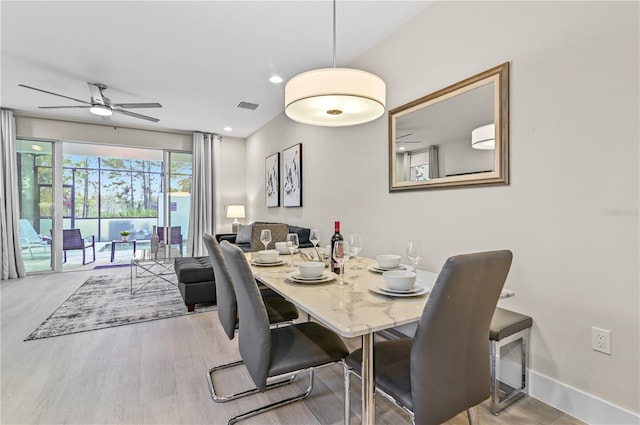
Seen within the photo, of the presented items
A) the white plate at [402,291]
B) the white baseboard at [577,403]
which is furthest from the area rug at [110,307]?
the white baseboard at [577,403]

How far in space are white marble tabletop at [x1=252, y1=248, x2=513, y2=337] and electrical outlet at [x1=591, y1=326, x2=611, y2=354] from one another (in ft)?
1.65

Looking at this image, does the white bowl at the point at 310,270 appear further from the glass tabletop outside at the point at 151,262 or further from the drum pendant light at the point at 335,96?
the glass tabletop outside at the point at 151,262

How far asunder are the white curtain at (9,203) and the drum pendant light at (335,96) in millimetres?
5315

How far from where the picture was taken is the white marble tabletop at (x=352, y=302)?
1.01 metres

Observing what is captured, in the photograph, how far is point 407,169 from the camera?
2.61 m

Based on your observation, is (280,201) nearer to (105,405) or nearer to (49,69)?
(49,69)

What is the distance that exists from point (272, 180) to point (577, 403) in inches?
185

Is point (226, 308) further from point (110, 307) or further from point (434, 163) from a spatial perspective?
point (110, 307)

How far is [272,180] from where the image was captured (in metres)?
5.45

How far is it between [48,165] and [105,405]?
210 inches

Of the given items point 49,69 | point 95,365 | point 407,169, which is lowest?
point 95,365

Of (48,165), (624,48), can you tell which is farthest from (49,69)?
(624,48)

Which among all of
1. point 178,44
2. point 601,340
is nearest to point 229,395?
point 601,340

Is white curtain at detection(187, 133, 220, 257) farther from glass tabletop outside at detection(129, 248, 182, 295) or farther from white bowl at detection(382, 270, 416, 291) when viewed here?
white bowl at detection(382, 270, 416, 291)
